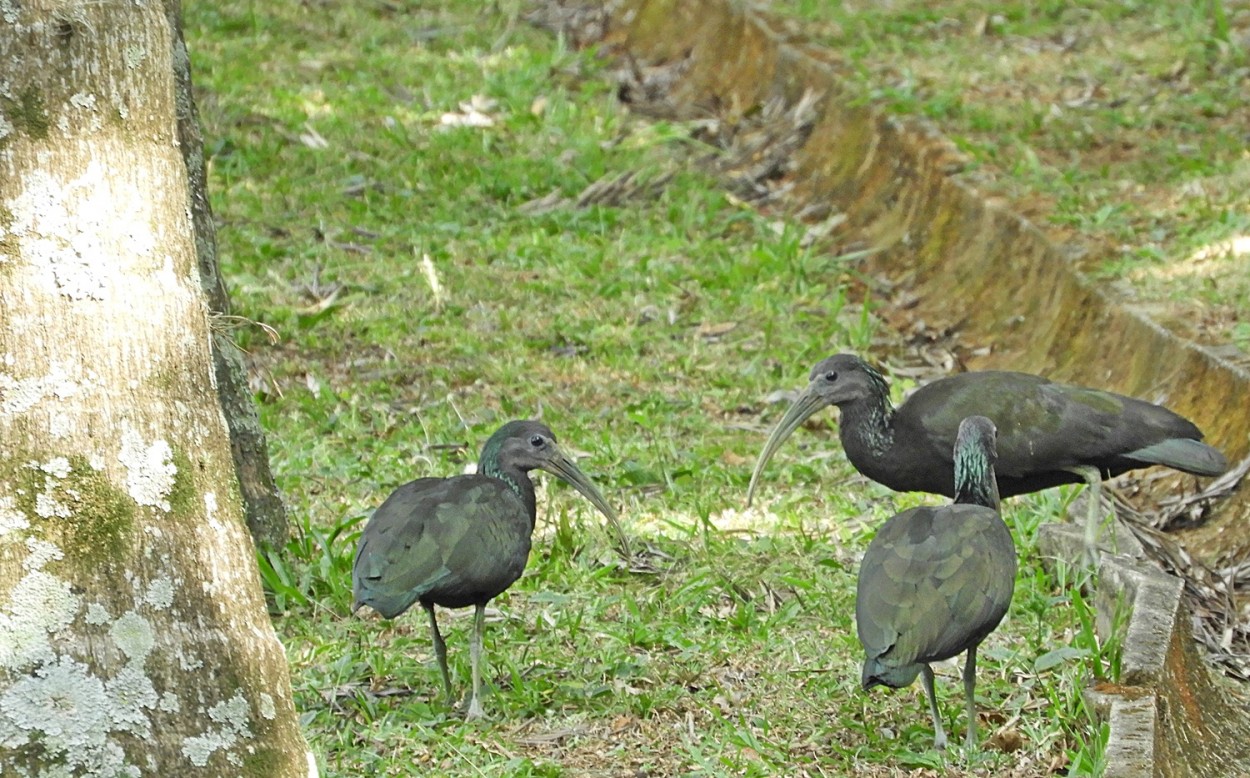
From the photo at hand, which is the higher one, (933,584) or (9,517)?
(9,517)

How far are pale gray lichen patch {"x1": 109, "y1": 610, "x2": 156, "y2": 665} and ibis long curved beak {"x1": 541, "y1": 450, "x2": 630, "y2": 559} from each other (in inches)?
92.2

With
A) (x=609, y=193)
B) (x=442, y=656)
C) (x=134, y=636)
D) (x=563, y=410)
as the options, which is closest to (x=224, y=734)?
(x=134, y=636)

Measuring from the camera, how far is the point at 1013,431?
6.14 meters

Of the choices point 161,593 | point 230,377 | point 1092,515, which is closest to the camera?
point 161,593

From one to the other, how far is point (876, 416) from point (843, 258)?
3.50m

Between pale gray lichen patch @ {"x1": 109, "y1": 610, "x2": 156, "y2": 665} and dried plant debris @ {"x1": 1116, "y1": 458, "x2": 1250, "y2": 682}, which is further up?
pale gray lichen patch @ {"x1": 109, "y1": 610, "x2": 156, "y2": 665}

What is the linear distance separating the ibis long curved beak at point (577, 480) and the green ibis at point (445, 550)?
1.03ft

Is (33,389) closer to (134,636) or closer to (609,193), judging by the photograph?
(134,636)

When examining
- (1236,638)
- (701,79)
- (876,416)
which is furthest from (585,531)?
(701,79)

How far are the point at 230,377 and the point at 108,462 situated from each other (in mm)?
2263

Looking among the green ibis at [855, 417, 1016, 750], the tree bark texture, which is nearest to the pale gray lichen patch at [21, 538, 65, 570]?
the green ibis at [855, 417, 1016, 750]

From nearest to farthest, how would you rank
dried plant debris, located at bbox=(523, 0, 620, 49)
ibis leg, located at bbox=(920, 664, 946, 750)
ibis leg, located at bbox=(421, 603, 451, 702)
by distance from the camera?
ibis leg, located at bbox=(920, 664, 946, 750) < ibis leg, located at bbox=(421, 603, 451, 702) < dried plant debris, located at bbox=(523, 0, 620, 49)

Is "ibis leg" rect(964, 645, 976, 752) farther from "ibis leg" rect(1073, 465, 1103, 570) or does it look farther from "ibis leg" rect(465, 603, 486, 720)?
"ibis leg" rect(465, 603, 486, 720)

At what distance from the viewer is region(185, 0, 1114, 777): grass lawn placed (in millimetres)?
4906
